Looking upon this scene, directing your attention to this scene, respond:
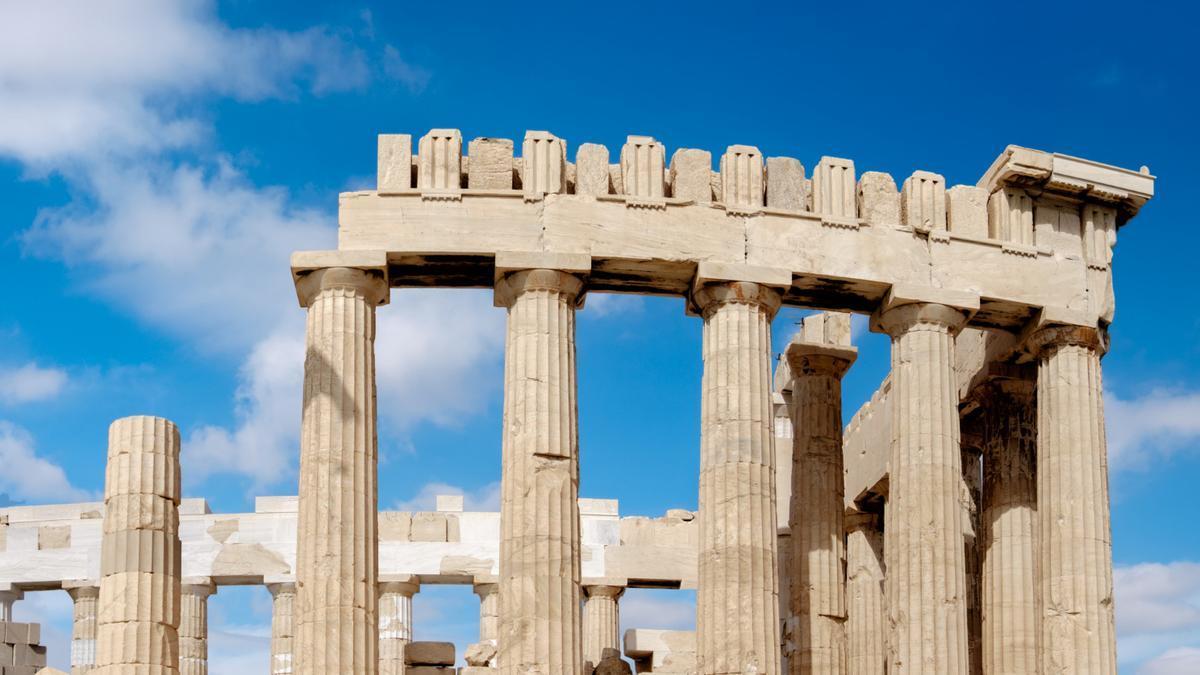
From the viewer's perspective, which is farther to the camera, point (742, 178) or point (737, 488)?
point (742, 178)

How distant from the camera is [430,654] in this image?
39.6 metres

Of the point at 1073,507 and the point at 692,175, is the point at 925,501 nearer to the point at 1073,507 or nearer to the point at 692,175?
the point at 1073,507

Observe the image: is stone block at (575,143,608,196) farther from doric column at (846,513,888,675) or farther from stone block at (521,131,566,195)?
doric column at (846,513,888,675)

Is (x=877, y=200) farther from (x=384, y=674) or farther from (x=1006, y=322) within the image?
(x=384, y=674)

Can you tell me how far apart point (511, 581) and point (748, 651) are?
3.95 metres

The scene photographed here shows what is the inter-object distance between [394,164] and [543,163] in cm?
253

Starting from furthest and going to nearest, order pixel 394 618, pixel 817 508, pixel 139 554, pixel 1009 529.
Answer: pixel 394 618 → pixel 817 508 → pixel 1009 529 → pixel 139 554

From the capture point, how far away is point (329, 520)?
113 feet

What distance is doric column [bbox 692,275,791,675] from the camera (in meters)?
34.8

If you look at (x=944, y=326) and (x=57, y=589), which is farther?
(x=57, y=589)

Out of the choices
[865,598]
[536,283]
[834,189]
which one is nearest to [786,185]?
[834,189]

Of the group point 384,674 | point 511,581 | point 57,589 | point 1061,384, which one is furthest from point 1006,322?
point 57,589

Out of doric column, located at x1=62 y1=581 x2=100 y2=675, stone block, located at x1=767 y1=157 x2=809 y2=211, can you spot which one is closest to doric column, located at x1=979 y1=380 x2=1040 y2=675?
stone block, located at x1=767 y1=157 x2=809 y2=211

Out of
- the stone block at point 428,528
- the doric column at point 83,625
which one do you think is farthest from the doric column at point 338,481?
the doric column at point 83,625
